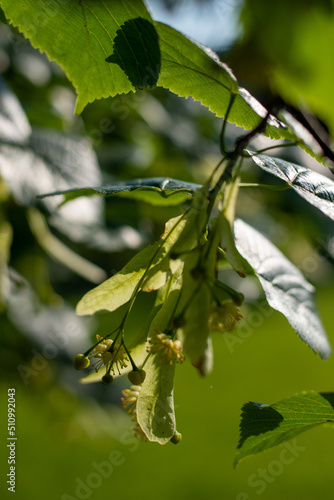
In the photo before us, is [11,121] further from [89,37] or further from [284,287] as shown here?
[284,287]

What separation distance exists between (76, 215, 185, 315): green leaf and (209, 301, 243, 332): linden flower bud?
0.44 feet

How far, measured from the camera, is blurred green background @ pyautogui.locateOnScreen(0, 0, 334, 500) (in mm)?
1389

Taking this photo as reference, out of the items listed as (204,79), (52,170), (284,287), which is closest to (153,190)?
(204,79)

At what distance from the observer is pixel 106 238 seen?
158cm

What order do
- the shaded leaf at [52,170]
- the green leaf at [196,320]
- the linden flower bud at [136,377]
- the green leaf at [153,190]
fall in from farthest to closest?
the shaded leaf at [52,170], the green leaf at [153,190], the linden flower bud at [136,377], the green leaf at [196,320]

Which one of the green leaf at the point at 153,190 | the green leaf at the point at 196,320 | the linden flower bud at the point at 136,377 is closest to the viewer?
the green leaf at the point at 196,320

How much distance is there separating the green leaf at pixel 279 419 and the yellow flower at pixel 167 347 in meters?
0.25

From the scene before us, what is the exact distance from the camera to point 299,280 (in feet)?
3.28

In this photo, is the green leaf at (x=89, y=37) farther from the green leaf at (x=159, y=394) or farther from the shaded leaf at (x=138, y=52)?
the green leaf at (x=159, y=394)

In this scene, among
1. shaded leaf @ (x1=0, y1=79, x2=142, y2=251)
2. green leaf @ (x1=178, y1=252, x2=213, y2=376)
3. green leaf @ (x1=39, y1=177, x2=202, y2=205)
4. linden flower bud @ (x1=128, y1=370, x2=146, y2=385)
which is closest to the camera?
green leaf @ (x1=178, y1=252, x2=213, y2=376)

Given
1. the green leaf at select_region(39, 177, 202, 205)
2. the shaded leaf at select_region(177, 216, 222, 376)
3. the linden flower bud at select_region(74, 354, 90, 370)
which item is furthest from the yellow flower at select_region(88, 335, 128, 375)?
the green leaf at select_region(39, 177, 202, 205)

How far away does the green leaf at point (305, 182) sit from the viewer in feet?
2.32

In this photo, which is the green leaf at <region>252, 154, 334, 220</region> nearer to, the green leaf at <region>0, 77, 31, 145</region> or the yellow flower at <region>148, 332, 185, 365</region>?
the yellow flower at <region>148, 332, 185, 365</region>

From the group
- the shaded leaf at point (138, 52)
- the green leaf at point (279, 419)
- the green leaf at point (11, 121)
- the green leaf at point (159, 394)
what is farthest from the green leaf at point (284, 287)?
the green leaf at point (11, 121)
